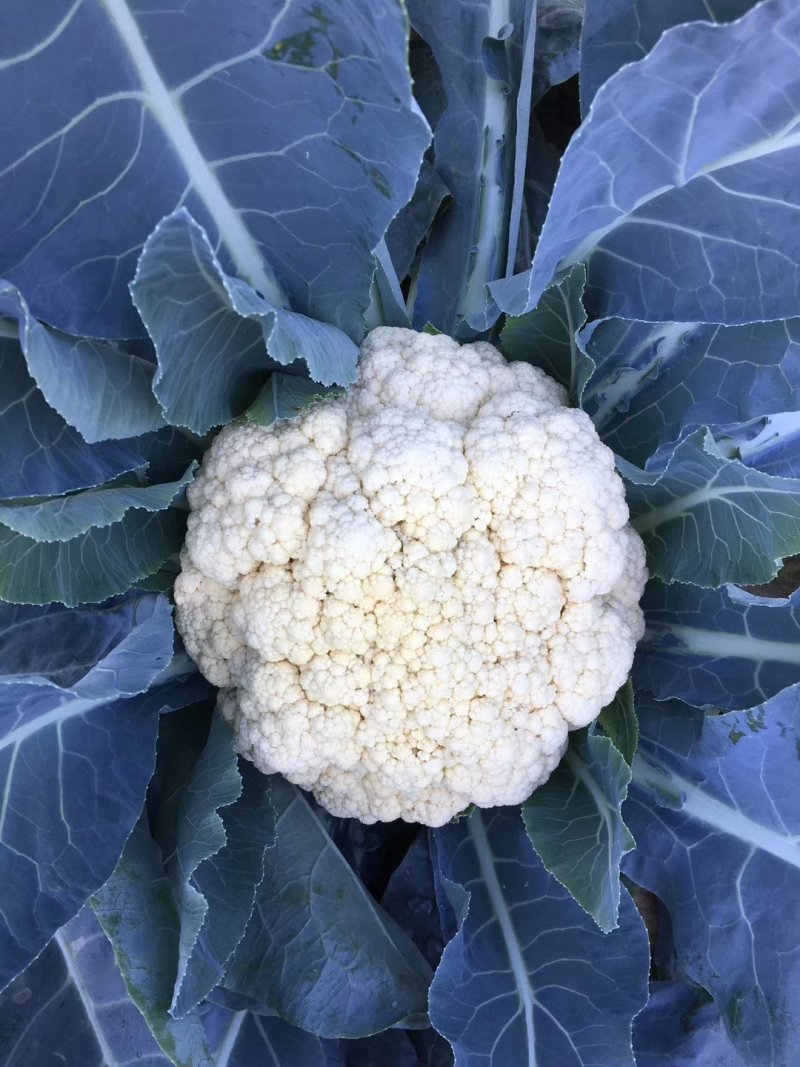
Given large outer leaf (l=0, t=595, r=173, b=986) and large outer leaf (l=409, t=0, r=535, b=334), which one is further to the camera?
large outer leaf (l=409, t=0, r=535, b=334)

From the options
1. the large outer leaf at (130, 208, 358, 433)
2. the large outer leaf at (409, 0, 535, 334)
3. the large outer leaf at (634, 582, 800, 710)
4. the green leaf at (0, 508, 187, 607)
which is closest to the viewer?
the large outer leaf at (130, 208, 358, 433)

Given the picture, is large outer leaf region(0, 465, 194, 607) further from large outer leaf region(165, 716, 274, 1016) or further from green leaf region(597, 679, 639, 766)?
green leaf region(597, 679, 639, 766)

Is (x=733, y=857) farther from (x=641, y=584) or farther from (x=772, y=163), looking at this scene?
(x=772, y=163)

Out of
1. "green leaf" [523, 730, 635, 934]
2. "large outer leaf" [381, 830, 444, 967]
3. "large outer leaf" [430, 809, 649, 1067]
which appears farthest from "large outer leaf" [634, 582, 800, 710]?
"large outer leaf" [381, 830, 444, 967]

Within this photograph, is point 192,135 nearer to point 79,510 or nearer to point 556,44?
point 79,510

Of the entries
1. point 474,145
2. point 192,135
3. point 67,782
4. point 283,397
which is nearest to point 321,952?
point 67,782

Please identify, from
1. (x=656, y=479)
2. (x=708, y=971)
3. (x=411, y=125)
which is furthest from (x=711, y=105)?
(x=708, y=971)
